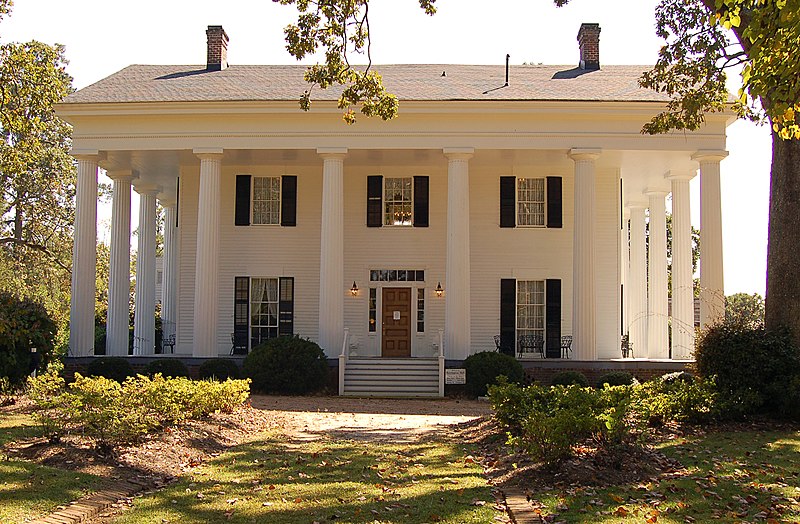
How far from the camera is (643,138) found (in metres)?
24.1

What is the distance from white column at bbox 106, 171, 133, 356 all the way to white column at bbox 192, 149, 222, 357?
Result: 8.96ft

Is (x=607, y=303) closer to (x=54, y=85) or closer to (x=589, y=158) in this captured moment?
(x=589, y=158)

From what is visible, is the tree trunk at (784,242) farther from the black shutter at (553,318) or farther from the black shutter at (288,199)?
the black shutter at (288,199)

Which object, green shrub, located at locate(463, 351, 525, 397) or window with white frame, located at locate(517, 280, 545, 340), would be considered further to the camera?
window with white frame, located at locate(517, 280, 545, 340)

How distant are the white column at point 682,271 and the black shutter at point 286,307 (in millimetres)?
11984

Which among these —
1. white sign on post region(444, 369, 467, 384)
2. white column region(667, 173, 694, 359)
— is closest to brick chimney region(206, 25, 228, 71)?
white sign on post region(444, 369, 467, 384)

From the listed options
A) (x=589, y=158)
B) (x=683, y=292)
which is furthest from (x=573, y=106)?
(x=683, y=292)

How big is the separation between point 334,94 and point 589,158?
303 inches

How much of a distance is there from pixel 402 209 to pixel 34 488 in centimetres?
1999

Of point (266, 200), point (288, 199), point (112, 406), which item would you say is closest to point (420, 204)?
point (288, 199)

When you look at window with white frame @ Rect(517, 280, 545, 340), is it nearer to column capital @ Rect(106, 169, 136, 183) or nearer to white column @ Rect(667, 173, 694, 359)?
white column @ Rect(667, 173, 694, 359)

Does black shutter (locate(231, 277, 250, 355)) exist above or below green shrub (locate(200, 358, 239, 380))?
above

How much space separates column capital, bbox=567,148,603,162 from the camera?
947 inches

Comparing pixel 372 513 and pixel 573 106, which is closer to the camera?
pixel 372 513
